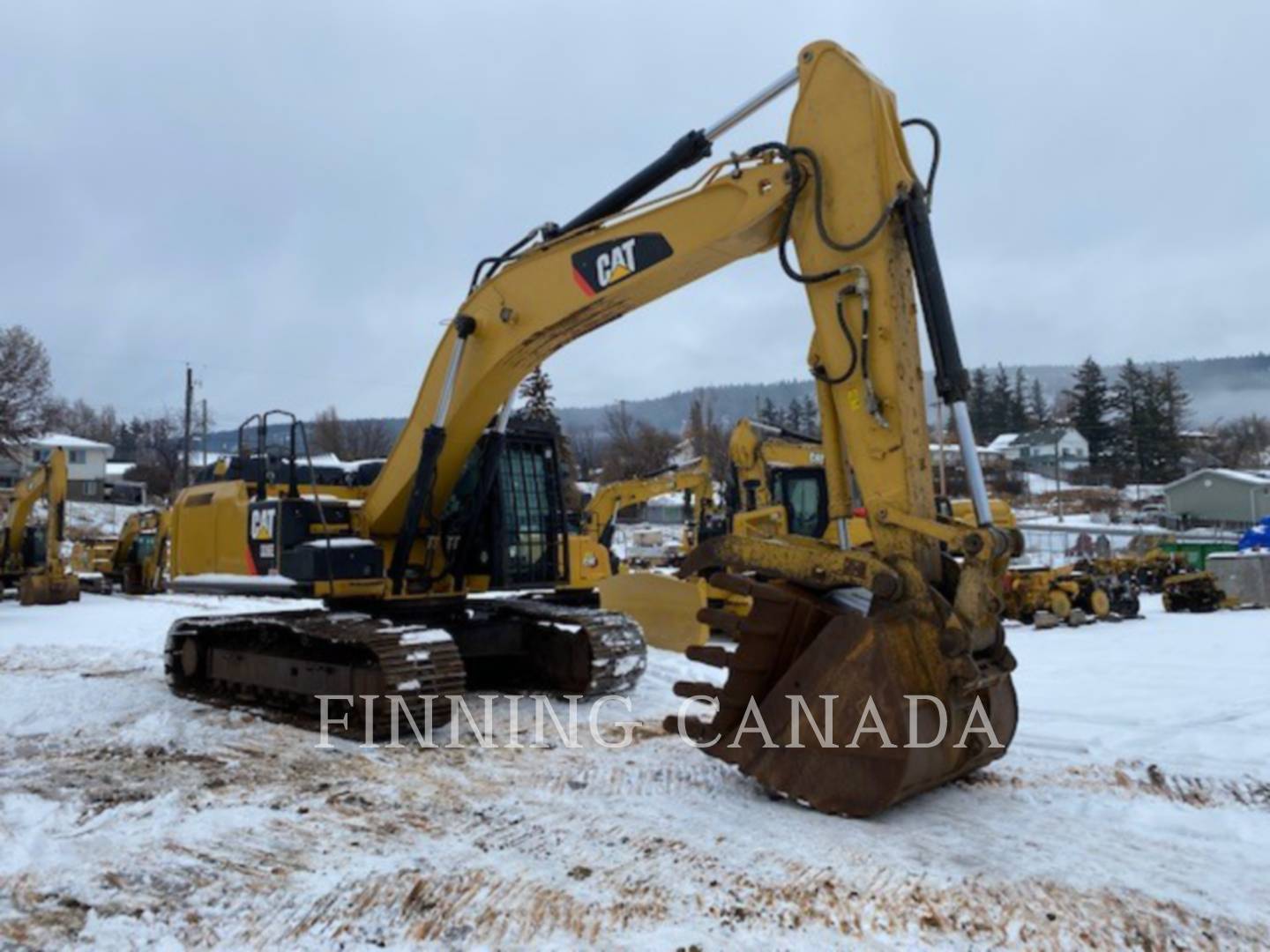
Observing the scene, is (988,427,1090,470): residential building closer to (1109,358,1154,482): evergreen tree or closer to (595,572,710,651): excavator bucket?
(1109,358,1154,482): evergreen tree

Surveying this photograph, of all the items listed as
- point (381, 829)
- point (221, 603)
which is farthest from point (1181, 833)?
point (221, 603)

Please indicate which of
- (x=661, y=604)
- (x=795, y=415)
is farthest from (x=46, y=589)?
(x=795, y=415)

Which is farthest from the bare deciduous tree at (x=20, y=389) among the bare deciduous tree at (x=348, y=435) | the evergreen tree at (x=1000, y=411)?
the evergreen tree at (x=1000, y=411)

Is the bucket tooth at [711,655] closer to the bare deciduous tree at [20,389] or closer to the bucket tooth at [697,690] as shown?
the bucket tooth at [697,690]

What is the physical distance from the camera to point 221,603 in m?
19.2

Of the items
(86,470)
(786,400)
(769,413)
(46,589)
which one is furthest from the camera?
(786,400)

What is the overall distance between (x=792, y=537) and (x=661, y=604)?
6280 millimetres

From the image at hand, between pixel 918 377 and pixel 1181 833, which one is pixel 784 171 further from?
pixel 1181 833

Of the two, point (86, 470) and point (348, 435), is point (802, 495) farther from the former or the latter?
point (86, 470)

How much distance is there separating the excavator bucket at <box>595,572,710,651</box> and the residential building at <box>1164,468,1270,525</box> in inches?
1850

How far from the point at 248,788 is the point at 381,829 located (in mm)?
1204

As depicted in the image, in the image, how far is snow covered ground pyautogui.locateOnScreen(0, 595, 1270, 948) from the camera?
3367mm

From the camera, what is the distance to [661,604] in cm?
1116

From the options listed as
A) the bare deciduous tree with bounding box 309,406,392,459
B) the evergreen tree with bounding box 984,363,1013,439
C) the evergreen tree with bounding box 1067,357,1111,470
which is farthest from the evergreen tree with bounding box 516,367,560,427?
the evergreen tree with bounding box 984,363,1013,439
